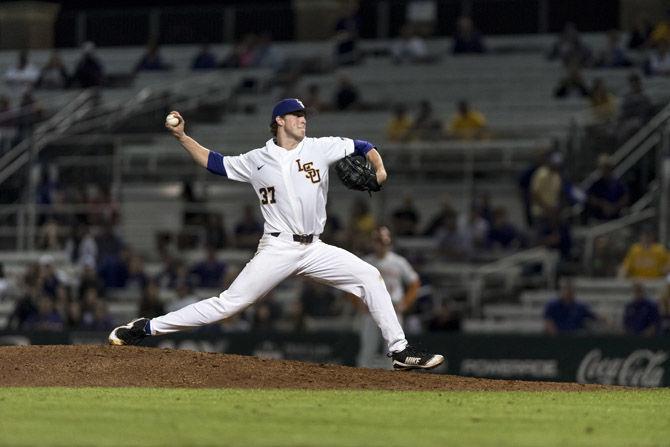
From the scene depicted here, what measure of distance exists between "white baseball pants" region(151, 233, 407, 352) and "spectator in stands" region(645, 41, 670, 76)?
47.7ft

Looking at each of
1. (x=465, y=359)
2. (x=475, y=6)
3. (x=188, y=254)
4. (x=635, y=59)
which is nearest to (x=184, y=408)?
(x=465, y=359)

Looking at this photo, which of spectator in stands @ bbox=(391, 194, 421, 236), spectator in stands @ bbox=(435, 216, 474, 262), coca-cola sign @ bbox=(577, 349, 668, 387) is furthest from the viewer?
spectator in stands @ bbox=(391, 194, 421, 236)

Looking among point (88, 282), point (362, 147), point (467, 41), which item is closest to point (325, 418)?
point (362, 147)

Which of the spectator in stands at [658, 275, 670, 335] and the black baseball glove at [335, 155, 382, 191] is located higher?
the black baseball glove at [335, 155, 382, 191]

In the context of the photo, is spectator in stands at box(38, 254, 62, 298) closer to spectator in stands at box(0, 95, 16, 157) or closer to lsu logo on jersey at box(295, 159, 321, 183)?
spectator in stands at box(0, 95, 16, 157)

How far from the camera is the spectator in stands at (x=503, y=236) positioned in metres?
21.8

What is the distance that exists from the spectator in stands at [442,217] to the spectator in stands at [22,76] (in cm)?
1092

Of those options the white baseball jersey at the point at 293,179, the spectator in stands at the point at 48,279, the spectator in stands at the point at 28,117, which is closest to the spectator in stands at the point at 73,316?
the spectator in stands at the point at 48,279

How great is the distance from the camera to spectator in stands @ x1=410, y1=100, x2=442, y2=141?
78.0 ft

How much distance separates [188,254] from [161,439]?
1511cm

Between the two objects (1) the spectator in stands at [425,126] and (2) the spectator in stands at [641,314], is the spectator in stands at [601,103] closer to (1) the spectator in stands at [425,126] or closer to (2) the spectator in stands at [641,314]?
(1) the spectator in stands at [425,126]

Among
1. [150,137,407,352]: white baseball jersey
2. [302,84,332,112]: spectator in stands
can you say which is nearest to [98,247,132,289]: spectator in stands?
[302,84,332,112]: spectator in stands

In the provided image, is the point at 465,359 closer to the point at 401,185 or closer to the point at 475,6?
the point at 401,185

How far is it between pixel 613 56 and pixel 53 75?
431 inches
